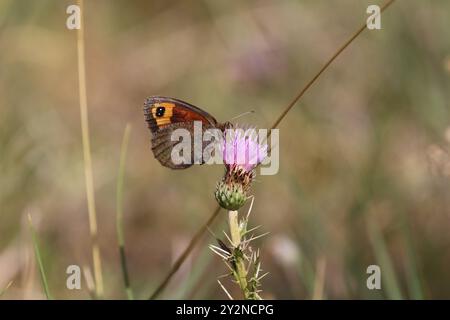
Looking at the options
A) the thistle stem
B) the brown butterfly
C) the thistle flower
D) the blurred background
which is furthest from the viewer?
the blurred background

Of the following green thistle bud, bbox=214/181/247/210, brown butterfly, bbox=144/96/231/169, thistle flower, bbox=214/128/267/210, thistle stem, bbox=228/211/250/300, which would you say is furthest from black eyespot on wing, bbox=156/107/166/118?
thistle stem, bbox=228/211/250/300

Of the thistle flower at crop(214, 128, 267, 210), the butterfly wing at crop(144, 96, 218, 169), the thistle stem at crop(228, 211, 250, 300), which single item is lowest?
the thistle stem at crop(228, 211, 250, 300)

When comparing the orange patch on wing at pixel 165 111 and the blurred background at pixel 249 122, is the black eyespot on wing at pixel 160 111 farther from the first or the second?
the blurred background at pixel 249 122

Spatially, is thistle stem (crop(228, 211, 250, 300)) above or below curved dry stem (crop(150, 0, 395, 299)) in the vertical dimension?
below

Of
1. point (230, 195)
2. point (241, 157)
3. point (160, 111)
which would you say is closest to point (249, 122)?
point (160, 111)

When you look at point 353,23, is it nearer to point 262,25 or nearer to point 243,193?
point 262,25

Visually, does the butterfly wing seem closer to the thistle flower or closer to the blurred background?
the thistle flower

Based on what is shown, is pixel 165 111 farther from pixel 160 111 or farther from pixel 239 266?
pixel 239 266

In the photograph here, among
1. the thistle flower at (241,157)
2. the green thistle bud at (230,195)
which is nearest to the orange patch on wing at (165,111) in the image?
the thistle flower at (241,157)
